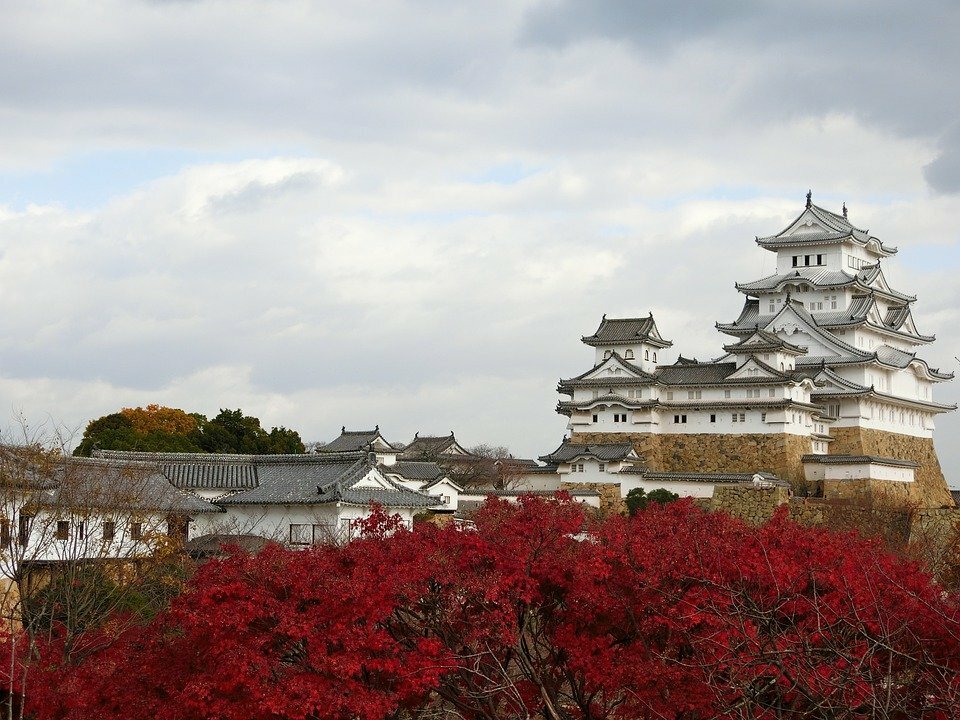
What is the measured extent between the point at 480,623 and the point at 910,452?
152 ft

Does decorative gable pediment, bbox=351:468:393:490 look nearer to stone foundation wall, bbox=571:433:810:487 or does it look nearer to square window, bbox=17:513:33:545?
square window, bbox=17:513:33:545

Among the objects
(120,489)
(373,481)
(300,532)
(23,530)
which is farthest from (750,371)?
(23,530)

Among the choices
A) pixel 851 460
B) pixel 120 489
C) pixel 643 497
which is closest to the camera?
pixel 120 489

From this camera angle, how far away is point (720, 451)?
5097 centimetres

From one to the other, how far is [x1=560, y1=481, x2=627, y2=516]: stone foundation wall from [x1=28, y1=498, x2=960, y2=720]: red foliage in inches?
1282

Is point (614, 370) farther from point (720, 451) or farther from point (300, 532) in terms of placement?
point (300, 532)

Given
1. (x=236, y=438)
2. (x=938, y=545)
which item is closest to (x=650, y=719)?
(x=938, y=545)

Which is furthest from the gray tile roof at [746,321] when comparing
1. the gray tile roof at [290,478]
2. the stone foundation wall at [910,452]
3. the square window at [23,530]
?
the square window at [23,530]

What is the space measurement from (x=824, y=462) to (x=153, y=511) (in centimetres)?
3203

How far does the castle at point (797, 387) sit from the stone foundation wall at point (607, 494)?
2.97 metres

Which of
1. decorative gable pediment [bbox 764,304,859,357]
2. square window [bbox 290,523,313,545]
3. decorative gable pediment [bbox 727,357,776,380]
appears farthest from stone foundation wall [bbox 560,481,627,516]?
square window [bbox 290,523,313,545]

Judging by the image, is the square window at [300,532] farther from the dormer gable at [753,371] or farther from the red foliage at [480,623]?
the dormer gable at [753,371]

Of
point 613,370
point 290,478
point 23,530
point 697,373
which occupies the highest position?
point 613,370

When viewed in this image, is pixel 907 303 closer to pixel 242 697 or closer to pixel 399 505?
pixel 399 505
